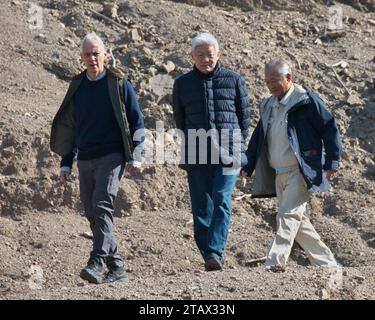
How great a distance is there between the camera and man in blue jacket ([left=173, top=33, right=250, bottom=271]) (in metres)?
9.62

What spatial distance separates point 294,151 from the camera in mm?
9359

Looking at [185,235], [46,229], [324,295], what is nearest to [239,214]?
[185,235]

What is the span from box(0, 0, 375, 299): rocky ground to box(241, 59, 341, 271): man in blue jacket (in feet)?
1.02

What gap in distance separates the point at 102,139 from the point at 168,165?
3177 millimetres

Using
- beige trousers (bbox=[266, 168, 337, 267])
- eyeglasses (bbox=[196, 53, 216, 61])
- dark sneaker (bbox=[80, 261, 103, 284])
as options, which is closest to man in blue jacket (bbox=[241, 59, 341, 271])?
beige trousers (bbox=[266, 168, 337, 267])

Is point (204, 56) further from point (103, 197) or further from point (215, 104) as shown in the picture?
point (103, 197)

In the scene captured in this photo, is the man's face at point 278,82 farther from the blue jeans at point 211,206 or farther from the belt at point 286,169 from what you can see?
the blue jeans at point 211,206

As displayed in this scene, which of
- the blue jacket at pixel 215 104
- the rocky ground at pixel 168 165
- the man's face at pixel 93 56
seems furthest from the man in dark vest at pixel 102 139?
the blue jacket at pixel 215 104

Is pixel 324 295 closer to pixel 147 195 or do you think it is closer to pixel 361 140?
pixel 147 195

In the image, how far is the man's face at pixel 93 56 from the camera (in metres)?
9.20

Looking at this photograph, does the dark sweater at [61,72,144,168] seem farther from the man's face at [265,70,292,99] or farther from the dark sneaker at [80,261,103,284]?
the man's face at [265,70,292,99]

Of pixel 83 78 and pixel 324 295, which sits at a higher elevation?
pixel 83 78

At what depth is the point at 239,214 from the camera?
12.2m
